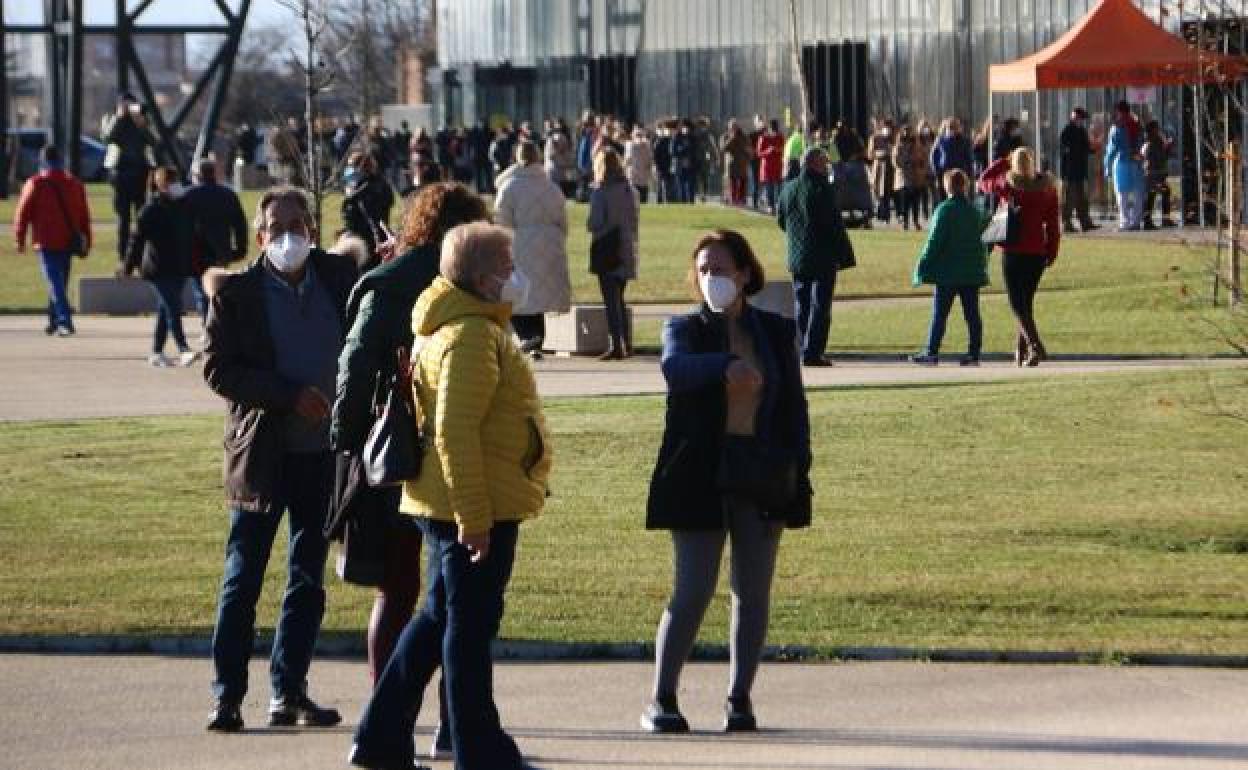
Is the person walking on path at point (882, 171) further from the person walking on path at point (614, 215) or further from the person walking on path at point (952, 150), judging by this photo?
the person walking on path at point (614, 215)

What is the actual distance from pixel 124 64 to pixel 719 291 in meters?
43.2

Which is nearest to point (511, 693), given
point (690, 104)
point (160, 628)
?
point (160, 628)

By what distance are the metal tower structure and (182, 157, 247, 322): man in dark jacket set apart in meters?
20.2

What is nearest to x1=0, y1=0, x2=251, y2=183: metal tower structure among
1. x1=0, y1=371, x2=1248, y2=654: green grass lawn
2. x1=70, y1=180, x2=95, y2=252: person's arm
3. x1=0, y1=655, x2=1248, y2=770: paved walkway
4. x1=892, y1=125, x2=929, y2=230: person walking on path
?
x1=892, y1=125, x2=929, y2=230: person walking on path

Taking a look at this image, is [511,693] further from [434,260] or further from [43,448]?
[43,448]

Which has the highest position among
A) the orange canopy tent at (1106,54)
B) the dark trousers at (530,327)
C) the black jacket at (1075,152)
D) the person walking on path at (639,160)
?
the orange canopy tent at (1106,54)

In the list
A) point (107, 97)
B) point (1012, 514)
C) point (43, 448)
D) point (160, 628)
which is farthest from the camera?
point (107, 97)

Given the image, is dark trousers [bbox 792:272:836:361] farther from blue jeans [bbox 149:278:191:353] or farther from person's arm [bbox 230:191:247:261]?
blue jeans [bbox 149:278:191:353]

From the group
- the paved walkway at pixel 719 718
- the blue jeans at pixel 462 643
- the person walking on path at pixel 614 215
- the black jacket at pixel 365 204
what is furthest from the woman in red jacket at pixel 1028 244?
the blue jeans at pixel 462 643

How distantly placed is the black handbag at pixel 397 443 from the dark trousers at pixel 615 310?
Answer: 1533 centimetres

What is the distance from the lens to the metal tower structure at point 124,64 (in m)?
46.9

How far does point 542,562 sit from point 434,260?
415 centimetres

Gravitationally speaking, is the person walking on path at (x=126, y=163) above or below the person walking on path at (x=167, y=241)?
above

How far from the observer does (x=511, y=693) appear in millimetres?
9414
